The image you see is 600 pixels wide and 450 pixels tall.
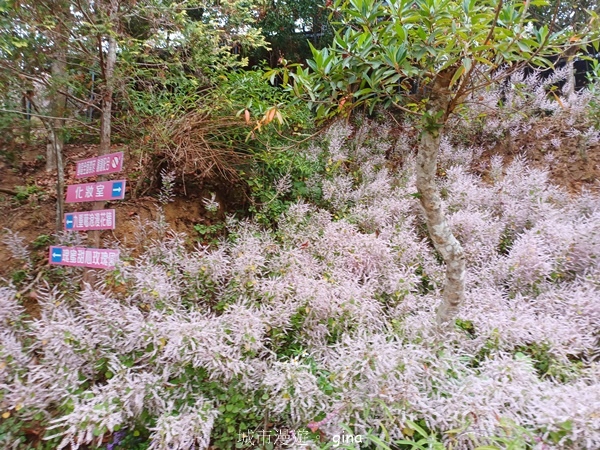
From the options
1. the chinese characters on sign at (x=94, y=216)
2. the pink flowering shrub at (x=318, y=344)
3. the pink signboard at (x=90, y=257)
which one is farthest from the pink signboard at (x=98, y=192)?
the pink flowering shrub at (x=318, y=344)

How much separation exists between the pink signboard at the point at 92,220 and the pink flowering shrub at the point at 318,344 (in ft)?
0.97

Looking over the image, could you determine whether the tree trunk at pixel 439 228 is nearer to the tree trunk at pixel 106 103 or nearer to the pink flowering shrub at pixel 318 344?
the pink flowering shrub at pixel 318 344

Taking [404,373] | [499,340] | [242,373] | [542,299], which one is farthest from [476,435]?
[542,299]

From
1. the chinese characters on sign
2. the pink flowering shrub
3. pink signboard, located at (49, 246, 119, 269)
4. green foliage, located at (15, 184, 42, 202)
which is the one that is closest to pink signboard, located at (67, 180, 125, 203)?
the chinese characters on sign

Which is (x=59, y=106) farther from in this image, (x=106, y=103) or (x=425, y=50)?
(x=425, y=50)

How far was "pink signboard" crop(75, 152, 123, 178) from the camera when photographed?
2.00 metres

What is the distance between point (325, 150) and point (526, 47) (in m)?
2.58

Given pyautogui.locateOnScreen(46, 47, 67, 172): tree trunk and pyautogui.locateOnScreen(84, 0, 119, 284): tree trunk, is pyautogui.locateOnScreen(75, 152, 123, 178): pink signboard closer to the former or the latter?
pyautogui.locateOnScreen(84, 0, 119, 284): tree trunk

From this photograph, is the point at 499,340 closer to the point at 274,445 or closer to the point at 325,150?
the point at 274,445

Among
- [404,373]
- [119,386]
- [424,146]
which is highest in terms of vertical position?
[424,146]

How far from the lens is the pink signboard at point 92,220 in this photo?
2.02 metres

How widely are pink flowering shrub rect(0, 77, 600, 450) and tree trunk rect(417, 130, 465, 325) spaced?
200 mm

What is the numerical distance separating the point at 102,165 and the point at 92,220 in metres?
0.36

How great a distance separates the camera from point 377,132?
470 centimetres
